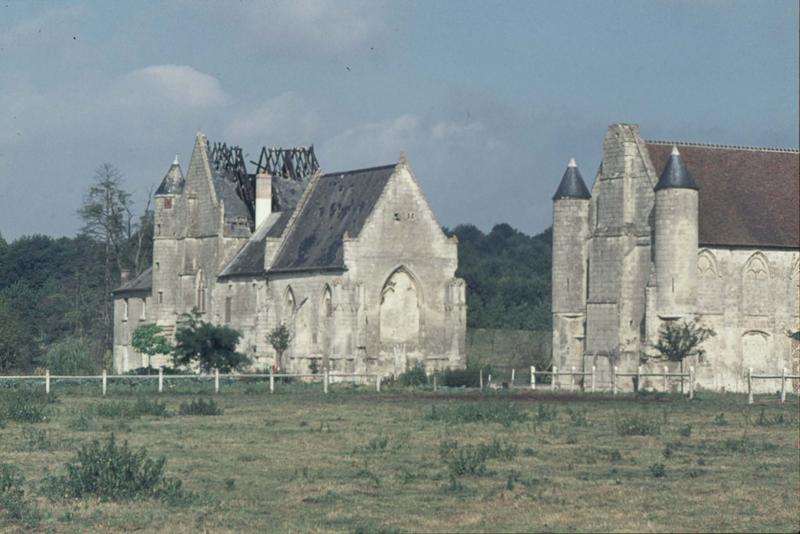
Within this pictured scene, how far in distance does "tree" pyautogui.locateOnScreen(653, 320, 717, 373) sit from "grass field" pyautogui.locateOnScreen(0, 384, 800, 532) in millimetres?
19565

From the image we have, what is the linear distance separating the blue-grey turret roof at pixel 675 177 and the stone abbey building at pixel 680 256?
0.06 m

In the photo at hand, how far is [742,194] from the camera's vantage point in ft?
249

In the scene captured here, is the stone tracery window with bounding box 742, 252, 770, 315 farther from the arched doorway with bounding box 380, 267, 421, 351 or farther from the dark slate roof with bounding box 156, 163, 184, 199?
the dark slate roof with bounding box 156, 163, 184, 199

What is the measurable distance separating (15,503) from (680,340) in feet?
156

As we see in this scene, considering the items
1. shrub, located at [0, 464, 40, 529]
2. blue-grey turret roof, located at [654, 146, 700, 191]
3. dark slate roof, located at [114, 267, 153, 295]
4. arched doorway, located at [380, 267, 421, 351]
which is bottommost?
shrub, located at [0, 464, 40, 529]

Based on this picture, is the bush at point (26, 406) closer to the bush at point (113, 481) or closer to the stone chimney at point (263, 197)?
the bush at point (113, 481)

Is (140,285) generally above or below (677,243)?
below

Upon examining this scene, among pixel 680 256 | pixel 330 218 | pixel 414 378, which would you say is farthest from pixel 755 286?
pixel 330 218

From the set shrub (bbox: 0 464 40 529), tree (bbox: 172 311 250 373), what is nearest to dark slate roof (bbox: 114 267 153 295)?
tree (bbox: 172 311 250 373)

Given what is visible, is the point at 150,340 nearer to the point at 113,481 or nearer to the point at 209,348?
the point at 209,348

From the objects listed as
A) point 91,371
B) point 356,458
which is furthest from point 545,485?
point 91,371

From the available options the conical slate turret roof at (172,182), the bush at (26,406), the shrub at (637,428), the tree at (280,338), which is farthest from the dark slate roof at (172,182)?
the shrub at (637,428)

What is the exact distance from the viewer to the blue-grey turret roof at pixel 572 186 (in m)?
78.6

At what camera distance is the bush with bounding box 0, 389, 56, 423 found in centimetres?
4184
